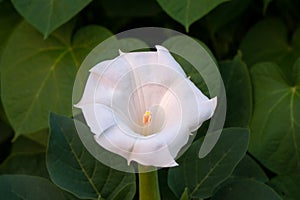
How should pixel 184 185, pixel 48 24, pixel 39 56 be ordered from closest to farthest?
pixel 184 185 → pixel 48 24 → pixel 39 56

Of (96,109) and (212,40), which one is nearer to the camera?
(96,109)

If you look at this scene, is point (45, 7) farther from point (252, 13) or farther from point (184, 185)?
point (252, 13)

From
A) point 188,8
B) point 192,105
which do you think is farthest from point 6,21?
point 192,105

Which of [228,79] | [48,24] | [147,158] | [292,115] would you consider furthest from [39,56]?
[147,158]

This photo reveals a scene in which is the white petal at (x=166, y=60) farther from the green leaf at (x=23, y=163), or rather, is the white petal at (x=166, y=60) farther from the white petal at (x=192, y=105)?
the green leaf at (x=23, y=163)

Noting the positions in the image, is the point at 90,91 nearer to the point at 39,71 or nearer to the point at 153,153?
the point at 153,153

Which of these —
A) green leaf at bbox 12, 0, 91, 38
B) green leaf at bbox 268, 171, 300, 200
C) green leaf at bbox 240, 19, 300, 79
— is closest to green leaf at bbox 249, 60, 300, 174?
green leaf at bbox 268, 171, 300, 200

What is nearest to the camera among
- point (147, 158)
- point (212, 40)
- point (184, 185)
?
point (147, 158)
